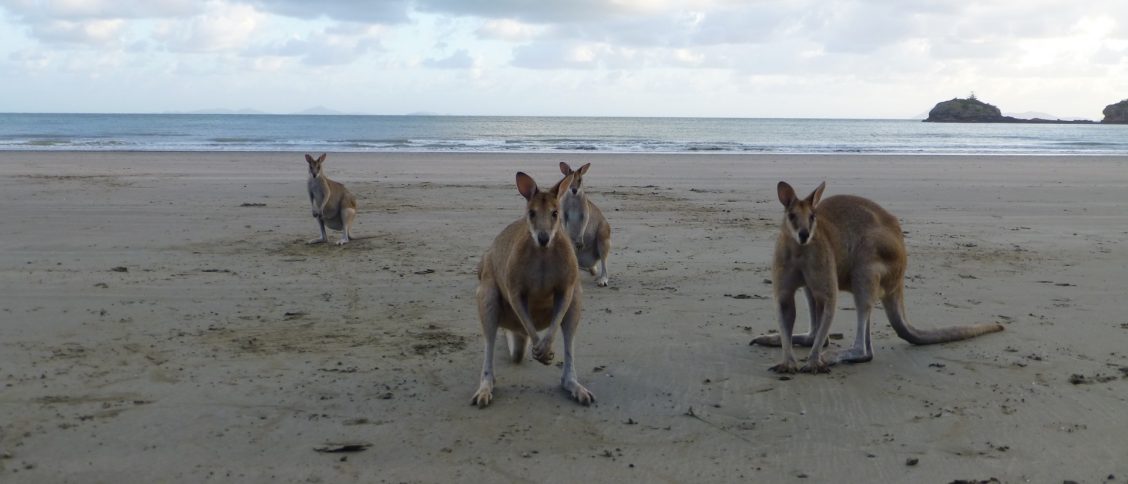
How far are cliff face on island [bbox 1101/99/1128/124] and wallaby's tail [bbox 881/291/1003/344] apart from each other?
8671 cm

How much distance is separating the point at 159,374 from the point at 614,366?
1.98m

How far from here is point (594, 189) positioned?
1315 cm

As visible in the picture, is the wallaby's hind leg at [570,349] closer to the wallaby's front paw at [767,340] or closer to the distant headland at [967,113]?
the wallaby's front paw at [767,340]

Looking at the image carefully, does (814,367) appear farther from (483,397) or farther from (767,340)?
(483,397)

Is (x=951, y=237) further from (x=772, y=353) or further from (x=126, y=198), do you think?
(x=126, y=198)

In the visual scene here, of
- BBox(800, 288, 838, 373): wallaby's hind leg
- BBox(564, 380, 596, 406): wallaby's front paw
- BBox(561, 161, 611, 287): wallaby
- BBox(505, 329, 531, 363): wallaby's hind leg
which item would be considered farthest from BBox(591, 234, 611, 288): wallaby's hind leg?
BBox(564, 380, 596, 406): wallaby's front paw

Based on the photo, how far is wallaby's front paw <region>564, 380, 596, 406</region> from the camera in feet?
12.7

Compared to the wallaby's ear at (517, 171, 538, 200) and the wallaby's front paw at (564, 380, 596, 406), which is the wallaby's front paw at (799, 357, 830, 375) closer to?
the wallaby's front paw at (564, 380, 596, 406)

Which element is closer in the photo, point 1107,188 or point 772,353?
point 772,353

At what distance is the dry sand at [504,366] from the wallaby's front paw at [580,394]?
0.24 ft

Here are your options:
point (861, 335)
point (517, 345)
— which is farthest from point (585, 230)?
point (861, 335)

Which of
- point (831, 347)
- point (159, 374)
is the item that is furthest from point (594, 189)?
point (159, 374)

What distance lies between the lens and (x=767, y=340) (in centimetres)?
476

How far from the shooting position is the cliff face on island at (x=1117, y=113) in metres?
79.6
